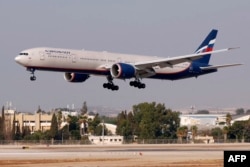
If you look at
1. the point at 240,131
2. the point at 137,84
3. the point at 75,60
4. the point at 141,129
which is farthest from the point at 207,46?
the point at 141,129

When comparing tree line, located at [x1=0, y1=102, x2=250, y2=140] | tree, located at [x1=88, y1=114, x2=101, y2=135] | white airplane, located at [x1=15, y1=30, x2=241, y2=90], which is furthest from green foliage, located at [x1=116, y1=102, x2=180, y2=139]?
white airplane, located at [x1=15, y1=30, x2=241, y2=90]

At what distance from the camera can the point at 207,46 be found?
10288cm

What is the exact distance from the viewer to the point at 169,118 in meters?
176

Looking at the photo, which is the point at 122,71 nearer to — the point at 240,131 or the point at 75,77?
the point at 75,77

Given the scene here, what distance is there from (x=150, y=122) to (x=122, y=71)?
8155 centimetres

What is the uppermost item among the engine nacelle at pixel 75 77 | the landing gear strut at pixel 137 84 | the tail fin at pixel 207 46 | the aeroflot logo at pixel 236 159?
the tail fin at pixel 207 46

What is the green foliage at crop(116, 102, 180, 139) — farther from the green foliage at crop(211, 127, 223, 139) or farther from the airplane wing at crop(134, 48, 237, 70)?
the airplane wing at crop(134, 48, 237, 70)

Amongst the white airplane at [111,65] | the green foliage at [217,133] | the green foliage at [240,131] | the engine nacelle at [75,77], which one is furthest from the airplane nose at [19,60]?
the green foliage at [217,133]

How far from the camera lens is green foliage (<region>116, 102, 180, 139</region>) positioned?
167m

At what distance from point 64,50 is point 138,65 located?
9.40 m

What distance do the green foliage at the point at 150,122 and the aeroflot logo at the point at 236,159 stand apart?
5006 inches

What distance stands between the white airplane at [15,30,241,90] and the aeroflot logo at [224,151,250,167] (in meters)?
48.6

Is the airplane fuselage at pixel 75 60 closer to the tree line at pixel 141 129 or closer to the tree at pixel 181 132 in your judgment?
the tree line at pixel 141 129

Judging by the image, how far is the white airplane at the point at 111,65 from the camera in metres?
84.4
